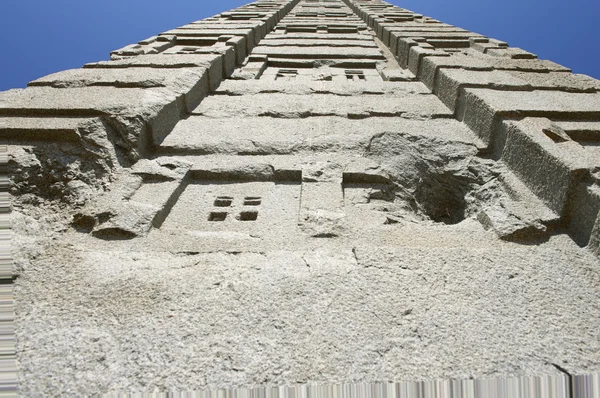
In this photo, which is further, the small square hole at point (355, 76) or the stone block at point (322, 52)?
the stone block at point (322, 52)

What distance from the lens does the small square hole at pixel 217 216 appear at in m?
2.28

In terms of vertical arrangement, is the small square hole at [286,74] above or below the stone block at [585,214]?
above

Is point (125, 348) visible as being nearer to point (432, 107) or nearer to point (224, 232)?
point (224, 232)

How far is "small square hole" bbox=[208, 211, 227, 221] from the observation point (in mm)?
2283

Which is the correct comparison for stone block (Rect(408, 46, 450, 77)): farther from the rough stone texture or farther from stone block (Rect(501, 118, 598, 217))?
stone block (Rect(501, 118, 598, 217))

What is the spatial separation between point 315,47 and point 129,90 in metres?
3.51

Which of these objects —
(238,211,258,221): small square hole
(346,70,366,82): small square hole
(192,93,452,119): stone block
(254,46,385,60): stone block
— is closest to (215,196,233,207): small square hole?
(238,211,258,221): small square hole

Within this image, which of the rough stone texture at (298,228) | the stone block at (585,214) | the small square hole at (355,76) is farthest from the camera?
the small square hole at (355,76)

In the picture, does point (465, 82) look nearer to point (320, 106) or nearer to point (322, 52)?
point (320, 106)

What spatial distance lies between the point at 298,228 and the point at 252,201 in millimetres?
458

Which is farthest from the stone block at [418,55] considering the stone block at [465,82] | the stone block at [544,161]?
the stone block at [544,161]

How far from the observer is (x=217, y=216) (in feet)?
7.54

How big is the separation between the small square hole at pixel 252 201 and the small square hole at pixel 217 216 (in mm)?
158

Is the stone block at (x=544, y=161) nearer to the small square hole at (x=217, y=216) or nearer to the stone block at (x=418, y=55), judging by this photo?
the small square hole at (x=217, y=216)
